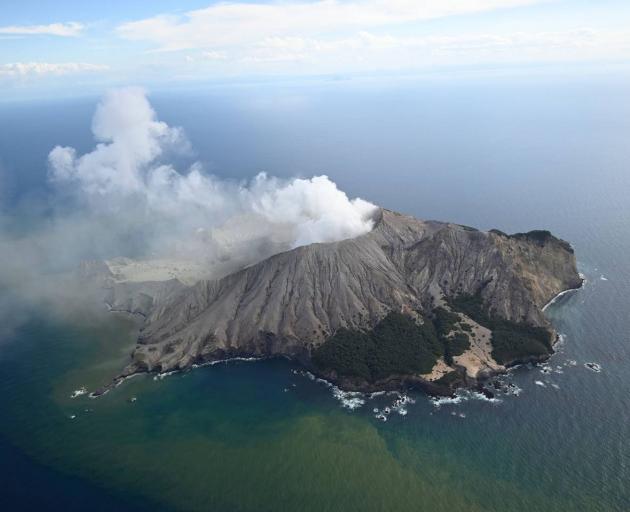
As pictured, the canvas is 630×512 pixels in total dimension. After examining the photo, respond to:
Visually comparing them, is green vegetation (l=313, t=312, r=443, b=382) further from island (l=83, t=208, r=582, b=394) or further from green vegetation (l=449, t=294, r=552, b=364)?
green vegetation (l=449, t=294, r=552, b=364)

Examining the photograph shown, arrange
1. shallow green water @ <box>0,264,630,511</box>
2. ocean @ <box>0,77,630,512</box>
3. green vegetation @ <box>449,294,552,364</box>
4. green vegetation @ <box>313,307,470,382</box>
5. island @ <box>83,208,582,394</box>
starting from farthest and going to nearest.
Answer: green vegetation @ <box>449,294,552,364</box>, island @ <box>83,208,582,394</box>, green vegetation @ <box>313,307,470,382</box>, ocean @ <box>0,77,630,512</box>, shallow green water @ <box>0,264,630,511</box>

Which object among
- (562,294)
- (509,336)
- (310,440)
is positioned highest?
(509,336)

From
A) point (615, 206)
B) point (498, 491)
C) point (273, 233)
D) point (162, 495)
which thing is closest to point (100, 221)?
point (273, 233)

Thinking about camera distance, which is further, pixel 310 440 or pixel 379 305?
pixel 379 305

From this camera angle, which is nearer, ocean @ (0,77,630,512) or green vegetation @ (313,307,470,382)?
ocean @ (0,77,630,512)

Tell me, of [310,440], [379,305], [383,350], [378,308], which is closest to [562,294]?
[379,305]

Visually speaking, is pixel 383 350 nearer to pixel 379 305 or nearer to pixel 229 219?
pixel 379 305

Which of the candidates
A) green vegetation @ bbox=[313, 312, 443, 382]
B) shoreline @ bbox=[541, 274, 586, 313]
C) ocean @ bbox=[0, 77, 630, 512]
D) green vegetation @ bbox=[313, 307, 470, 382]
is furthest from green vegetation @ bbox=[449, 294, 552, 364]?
shoreline @ bbox=[541, 274, 586, 313]
